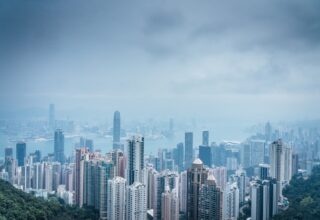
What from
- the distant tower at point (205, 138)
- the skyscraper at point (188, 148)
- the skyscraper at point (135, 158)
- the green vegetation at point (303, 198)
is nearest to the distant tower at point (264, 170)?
the green vegetation at point (303, 198)

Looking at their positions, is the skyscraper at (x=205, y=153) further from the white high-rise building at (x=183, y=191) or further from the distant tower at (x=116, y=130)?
the distant tower at (x=116, y=130)

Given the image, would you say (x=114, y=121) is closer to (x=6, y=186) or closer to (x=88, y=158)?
(x=88, y=158)

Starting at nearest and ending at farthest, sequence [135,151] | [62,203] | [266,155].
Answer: [62,203], [135,151], [266,155]

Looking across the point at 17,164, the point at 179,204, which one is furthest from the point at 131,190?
the point at 17,164

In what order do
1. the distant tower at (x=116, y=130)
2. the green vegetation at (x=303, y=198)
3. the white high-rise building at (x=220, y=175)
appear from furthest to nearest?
the distant tower at (x=116, y=130)
the white high-rise building at (x=220, y=175)
the green vegetation at (x=303, y=198)

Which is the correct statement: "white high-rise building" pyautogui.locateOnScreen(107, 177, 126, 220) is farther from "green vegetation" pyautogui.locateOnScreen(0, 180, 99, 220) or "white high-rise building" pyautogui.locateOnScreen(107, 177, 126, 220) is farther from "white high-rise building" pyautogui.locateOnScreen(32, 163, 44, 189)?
"white high-rise building" pyautogui.locateOnScreen(32, 163, 44, 189)

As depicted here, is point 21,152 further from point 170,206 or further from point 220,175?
point 220,175

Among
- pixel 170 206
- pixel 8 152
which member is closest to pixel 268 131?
pixel 170 206
